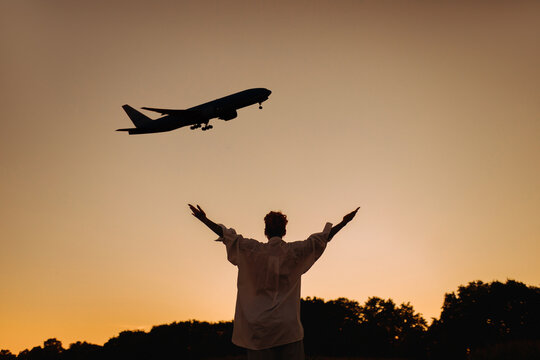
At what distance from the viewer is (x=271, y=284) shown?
19.8 feet

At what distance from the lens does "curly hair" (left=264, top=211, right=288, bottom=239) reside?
6.32m

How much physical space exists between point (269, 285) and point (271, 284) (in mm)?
27

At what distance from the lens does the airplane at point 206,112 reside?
1912 inches

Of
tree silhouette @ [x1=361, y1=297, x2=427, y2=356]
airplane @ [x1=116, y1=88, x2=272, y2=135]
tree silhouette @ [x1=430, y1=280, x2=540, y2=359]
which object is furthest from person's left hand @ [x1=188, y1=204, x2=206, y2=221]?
tree silhouette @ [x1=361, y1=297, x2=427, y2=356]

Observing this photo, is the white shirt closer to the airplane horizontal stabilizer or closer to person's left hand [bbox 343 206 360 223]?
person's left hand [bbox 343 206 360 223]

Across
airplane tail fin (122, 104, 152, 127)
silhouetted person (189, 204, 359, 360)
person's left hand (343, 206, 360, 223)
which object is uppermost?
airplane tail fin (122, 104, 152, 127)

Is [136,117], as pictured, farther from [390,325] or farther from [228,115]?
[390,325]

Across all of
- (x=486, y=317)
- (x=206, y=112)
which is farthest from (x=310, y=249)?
(x=486, y=317)

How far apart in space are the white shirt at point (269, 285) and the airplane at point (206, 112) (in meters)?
41.4

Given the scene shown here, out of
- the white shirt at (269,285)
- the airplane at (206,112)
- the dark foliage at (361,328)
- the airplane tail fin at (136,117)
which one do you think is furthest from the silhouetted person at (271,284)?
the dark foliage at (361,328)

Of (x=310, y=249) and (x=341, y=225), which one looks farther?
(x=341, y=225)

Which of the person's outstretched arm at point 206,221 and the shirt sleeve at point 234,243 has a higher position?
the person's outstretched arm at point 206,221

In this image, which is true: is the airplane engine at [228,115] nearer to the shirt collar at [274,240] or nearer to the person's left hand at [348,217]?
the person's left hand at [348,217]

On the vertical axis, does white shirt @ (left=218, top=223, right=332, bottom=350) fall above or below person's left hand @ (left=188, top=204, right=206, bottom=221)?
below
